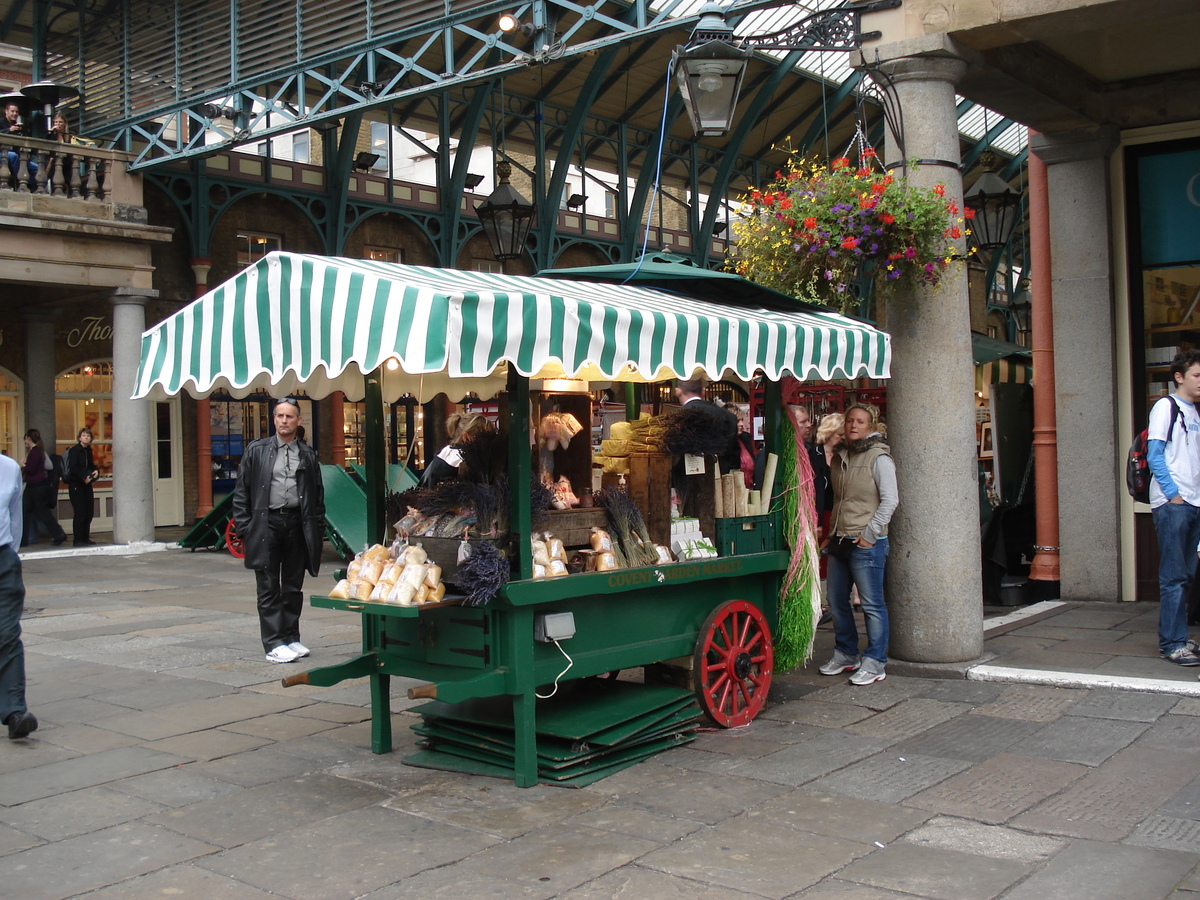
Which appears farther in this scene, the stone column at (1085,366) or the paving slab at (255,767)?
the stone column at (1085,366)

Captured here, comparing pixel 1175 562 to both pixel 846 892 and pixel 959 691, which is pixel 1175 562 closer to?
pixel 959 691

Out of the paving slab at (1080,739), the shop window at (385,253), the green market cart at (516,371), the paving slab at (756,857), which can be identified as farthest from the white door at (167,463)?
the paving slab at (756,857)

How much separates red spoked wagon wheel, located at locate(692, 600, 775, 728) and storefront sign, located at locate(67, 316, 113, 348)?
1513 centimetres

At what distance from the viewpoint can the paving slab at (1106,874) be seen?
3887 millimetres

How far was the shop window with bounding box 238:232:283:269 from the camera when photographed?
18.9m

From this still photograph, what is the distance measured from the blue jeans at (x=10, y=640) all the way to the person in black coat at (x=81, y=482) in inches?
457

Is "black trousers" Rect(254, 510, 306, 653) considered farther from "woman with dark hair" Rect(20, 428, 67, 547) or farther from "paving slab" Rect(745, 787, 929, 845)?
"woman with dark hair" Rect(20, 428, 67, 547)

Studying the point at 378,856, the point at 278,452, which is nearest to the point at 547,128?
the point at 278,452

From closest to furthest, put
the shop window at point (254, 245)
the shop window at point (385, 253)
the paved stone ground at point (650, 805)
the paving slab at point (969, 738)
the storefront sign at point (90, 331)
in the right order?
1. the paved stone ground at point (650, 805)
2. the paving slab at point (969, 738)
3. the storefront sign at point (90, 331)
4. the shop window at point (254, 245)
5. the shop window at point (385, 253)

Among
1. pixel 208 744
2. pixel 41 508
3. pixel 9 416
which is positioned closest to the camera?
pixel 208 744

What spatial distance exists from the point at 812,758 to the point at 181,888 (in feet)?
9.94

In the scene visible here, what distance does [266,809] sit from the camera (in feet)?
16.5

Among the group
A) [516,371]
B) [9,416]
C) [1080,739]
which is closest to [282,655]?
[516,371]

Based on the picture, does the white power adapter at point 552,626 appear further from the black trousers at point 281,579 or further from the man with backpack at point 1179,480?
the man with backpack at point 1179,480
